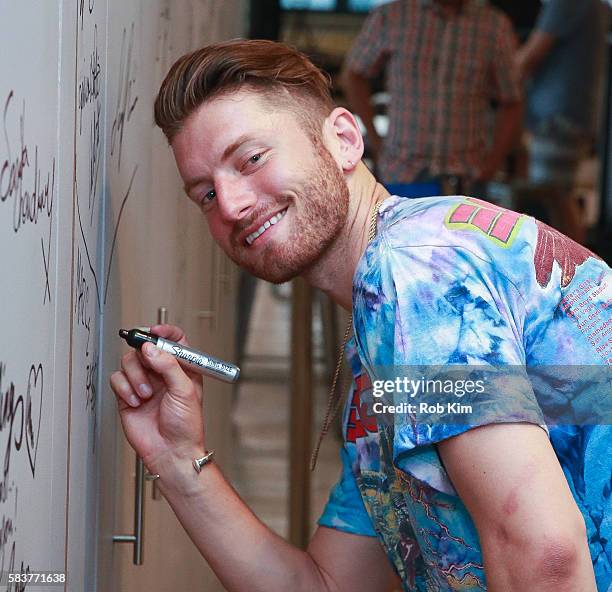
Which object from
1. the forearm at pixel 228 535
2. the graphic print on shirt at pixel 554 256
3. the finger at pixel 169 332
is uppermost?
the graphic print on shirt at pixel 554 256

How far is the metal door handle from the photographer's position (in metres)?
1.39

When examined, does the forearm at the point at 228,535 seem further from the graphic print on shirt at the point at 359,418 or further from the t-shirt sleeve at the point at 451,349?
the t-shirt sleeve at the point at 451,349

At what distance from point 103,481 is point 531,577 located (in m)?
0.52

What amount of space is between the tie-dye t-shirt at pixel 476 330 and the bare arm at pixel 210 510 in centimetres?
24

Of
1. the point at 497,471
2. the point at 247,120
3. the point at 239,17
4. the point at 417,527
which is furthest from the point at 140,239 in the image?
the point at 239,17

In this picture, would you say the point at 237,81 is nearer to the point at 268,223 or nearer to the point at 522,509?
the point at 268,223

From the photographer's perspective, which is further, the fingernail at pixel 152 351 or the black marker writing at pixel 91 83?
the fingernail at pixel 152 351

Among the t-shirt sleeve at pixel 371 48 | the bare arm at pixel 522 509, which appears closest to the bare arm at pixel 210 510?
the bare arm at pixel 522 509

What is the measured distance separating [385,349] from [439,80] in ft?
9.45

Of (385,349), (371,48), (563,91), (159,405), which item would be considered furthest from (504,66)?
(385,349)

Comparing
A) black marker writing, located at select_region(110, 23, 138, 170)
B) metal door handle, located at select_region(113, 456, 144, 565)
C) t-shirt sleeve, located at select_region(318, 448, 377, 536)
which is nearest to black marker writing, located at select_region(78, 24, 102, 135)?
black marker writing, located at select_region(110, 23, 138, 170)

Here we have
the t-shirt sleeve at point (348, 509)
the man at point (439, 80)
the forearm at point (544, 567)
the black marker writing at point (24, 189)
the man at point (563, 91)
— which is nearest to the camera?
the black marker writing at point (24, 189)

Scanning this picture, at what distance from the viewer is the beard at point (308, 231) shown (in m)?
1.30

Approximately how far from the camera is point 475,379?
3.49 ft
